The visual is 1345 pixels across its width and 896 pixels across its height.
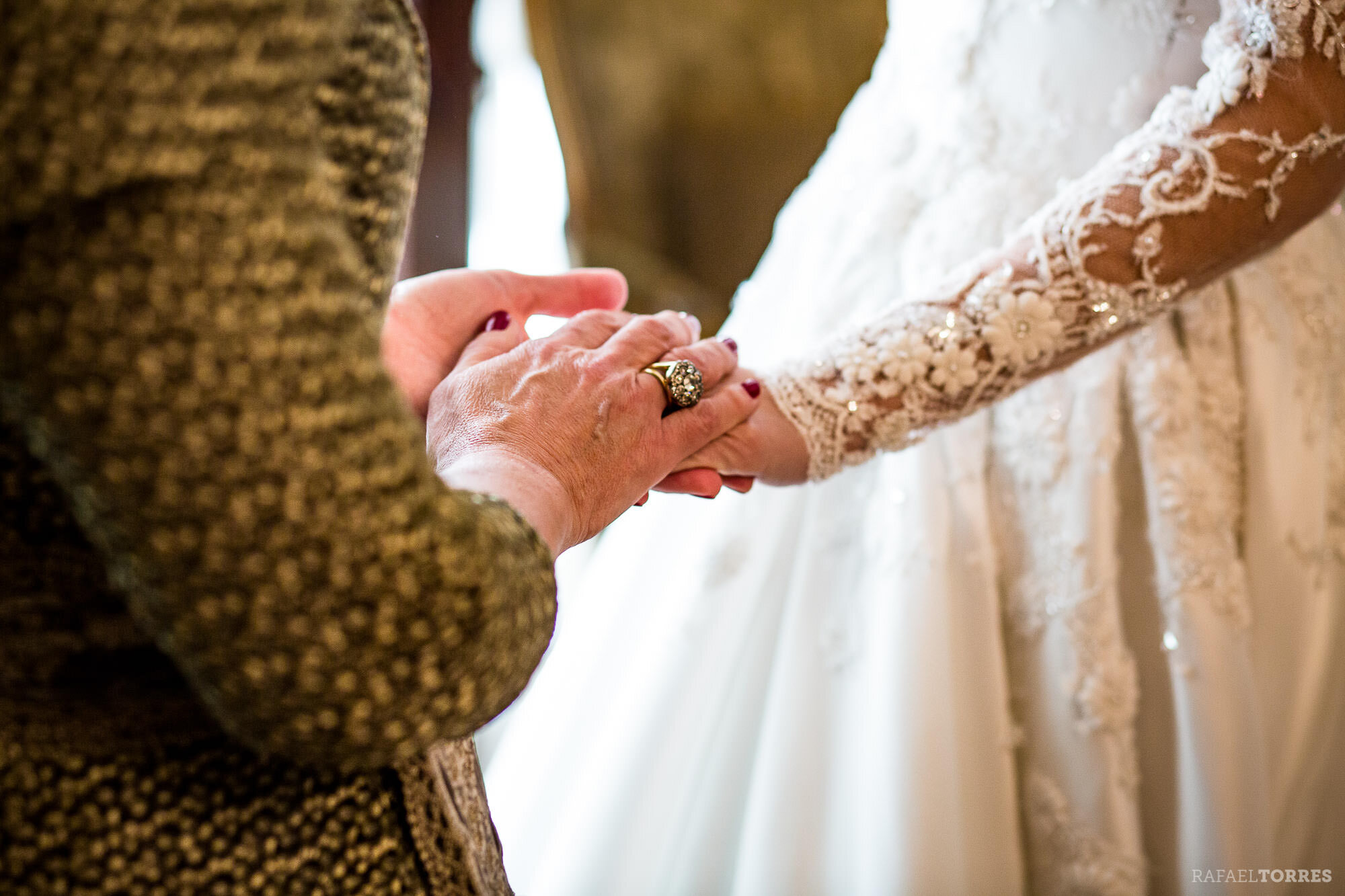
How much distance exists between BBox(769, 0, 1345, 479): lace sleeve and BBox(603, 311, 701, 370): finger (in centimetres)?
12

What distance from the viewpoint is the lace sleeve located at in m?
0.80

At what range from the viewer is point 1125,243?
85 centimetres

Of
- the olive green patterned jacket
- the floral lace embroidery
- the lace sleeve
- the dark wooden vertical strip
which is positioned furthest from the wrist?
the dark wooden vertical strip

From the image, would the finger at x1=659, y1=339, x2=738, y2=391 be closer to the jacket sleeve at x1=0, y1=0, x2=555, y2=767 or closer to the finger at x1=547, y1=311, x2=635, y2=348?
the finger at x1=547, y1=311, x2=635, y2=348

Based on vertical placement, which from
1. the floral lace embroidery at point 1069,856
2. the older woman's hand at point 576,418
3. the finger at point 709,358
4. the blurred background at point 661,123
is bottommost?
the floral lace embroidery at point 1069,856

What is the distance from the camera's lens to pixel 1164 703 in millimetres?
900

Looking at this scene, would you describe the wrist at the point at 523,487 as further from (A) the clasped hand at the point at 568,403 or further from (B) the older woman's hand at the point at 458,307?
(B) the older woman's hand at the point at 458,307

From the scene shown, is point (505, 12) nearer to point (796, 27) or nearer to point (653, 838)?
point (796, 27)

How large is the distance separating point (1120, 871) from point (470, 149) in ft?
7.74

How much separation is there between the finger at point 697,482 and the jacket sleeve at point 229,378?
0.48 meters

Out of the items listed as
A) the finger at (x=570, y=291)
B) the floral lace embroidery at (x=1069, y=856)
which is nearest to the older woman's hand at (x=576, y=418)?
the finger at (x=570, y=291)

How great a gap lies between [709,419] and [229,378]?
0.55 m

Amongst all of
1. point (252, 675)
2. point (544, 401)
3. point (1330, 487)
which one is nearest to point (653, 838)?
point (544, 401)

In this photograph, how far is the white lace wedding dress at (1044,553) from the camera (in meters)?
0.85
